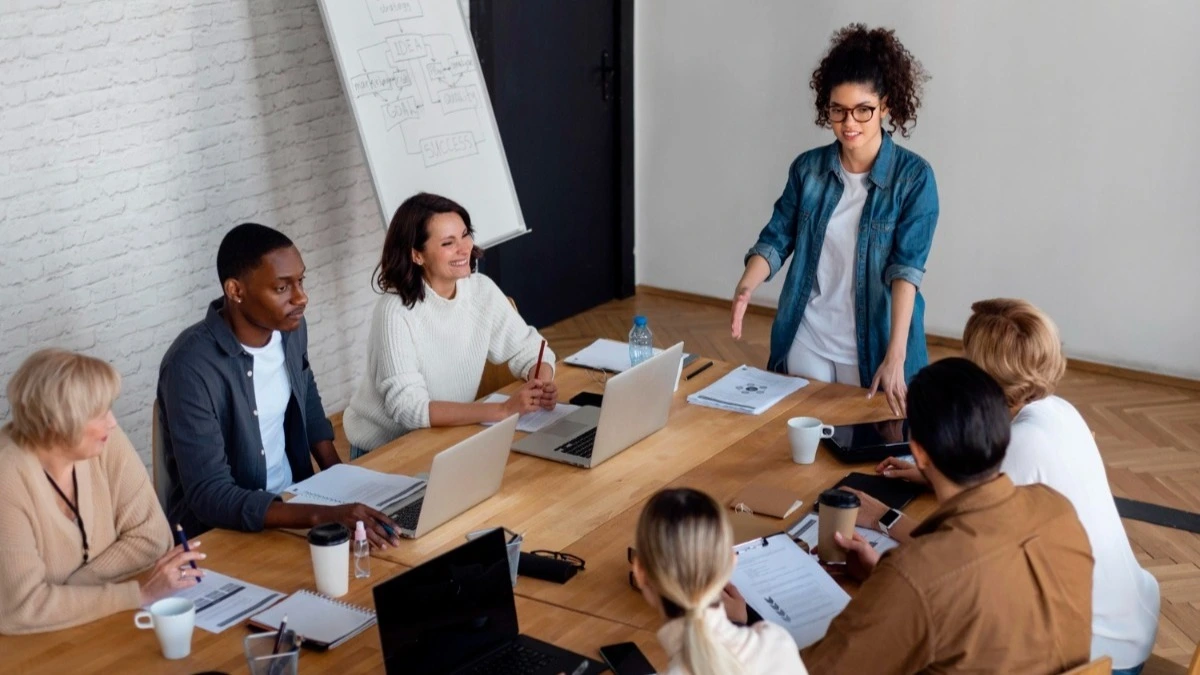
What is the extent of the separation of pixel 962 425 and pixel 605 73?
469 cm

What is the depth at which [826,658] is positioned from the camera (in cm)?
210

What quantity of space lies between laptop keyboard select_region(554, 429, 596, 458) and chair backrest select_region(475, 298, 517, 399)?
670mm

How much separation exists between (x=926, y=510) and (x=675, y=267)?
13.7ft

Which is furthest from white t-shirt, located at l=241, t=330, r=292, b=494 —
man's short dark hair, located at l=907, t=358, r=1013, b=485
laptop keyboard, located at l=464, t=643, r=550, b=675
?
man's short dark hair, located at l=907, t=358, r=1013, b=485

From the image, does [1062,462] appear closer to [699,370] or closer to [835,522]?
[835,522]

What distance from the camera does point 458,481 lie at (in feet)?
8.93

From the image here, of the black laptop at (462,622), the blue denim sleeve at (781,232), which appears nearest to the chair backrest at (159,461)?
the black laptop at (462,622)

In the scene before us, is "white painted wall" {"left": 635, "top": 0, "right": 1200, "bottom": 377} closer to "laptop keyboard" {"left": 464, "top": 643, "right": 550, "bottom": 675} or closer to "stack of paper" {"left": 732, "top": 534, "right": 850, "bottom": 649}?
"stack of paper" {"left": 732, "top": 534, "right": 850, "bottom": 649}

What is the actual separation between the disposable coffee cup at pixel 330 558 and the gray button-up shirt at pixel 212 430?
13.0 inches

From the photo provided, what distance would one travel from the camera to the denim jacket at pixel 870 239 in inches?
143

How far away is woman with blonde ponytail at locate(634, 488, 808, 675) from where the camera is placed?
1.86 meters

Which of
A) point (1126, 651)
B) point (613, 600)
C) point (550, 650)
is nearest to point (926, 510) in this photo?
point (1126, 651)

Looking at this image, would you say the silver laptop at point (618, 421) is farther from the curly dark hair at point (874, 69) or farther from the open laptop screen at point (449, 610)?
the curly dark hair at point (874, 69)

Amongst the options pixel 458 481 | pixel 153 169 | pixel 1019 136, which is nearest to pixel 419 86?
pixel 153 169
